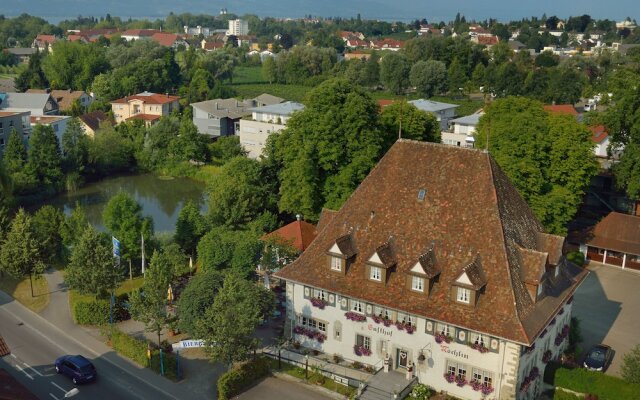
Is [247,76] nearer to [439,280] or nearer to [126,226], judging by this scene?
[126,226]

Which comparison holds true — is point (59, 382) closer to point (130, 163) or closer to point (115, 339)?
point (115, 339)

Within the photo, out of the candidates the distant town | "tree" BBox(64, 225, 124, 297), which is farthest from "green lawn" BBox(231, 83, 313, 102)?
"tree" BBox(64, 225, 124, 297)

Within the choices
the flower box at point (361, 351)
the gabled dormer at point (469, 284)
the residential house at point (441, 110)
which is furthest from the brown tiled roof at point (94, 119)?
the gabled dormer at point (469, 284)

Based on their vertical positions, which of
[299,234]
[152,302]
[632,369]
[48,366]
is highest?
[152,302]

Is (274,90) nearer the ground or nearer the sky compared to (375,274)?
nearer the ground

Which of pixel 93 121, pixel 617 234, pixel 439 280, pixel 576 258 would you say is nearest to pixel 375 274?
pixel 439 280
